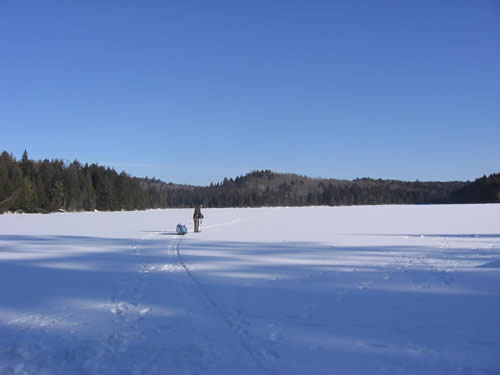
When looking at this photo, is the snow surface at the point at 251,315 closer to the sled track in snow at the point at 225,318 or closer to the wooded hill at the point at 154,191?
the sled track in snow at the point at 225,318

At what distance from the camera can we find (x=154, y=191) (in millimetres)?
115625

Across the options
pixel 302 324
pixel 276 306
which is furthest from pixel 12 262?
pixel 302 324

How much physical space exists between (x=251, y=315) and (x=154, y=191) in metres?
114

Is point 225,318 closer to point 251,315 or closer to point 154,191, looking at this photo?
point 251,315

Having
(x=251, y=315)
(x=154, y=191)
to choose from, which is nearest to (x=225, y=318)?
(x=251, y=315)

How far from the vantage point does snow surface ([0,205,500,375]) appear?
13.8 feet

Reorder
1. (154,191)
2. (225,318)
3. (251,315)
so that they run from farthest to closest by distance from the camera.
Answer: (154,191) → (251,315) → (225,318)

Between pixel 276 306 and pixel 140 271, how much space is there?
448 cm

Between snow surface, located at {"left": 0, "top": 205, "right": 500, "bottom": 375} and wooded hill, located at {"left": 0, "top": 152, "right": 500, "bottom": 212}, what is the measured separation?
13.4 metres

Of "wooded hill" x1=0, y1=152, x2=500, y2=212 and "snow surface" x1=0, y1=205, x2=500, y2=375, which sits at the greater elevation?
"wooded hill" x1=0, y1=152, x2=500, y2=212

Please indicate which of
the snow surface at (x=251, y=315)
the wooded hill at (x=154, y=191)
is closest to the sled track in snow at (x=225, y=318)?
the snow surface at (x=251, y=315)

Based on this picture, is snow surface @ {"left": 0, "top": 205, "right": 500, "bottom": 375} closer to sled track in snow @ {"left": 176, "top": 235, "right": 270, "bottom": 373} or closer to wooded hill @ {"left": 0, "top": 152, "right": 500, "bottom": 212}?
sled track in snow @ {"left": 176, "top": 235, "right": 270, "bottom": 373}

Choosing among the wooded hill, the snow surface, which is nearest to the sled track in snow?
the snow surface

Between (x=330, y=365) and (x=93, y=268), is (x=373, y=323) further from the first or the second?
(x=93, y=268)
